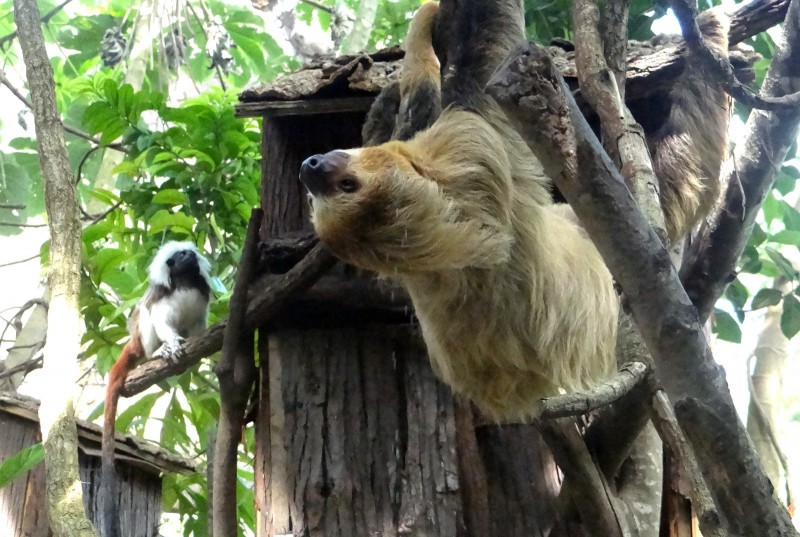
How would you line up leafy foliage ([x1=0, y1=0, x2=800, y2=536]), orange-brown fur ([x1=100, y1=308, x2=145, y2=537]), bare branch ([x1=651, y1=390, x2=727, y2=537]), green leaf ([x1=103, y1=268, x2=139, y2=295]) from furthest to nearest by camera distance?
green leaf ([x1=103, y1=268, x2=139, y2=295])
leafy foliage ([x1=0, y1=0, x2=800, y2=536])
orange-brown fur ([x1=100, y1=308, x2=145, y2=537])
bare branch ([x1=651, y1=390, x2=727, y2=537])

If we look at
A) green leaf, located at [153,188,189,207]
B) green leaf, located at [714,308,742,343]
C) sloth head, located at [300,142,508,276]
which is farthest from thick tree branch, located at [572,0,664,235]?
green leaf, located at [153,188,189,207]

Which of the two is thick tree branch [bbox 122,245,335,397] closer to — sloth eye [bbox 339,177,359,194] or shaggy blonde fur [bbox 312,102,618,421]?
shaggy blonde fur [bbox 312,102,618,421]

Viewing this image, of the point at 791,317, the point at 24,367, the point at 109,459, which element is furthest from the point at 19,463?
the point at 791,317

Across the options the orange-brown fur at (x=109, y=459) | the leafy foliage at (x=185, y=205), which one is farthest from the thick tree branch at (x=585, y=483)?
the orange-brown fur at (x=109, y=459)

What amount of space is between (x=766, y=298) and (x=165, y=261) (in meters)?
4.39

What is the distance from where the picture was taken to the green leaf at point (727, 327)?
4.79 meters

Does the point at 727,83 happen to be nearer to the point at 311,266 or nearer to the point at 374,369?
the point at 311,266

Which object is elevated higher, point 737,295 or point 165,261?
point 165,261

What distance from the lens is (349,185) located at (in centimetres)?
276

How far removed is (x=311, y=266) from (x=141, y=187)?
2044mm

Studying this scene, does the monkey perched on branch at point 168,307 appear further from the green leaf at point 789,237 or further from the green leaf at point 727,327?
the green leaf at point 789,237

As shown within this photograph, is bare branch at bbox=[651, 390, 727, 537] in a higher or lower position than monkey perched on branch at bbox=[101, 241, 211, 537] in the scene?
lower

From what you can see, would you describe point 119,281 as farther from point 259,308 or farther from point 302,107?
point 302,107

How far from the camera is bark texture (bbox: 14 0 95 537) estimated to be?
2.86 metres
